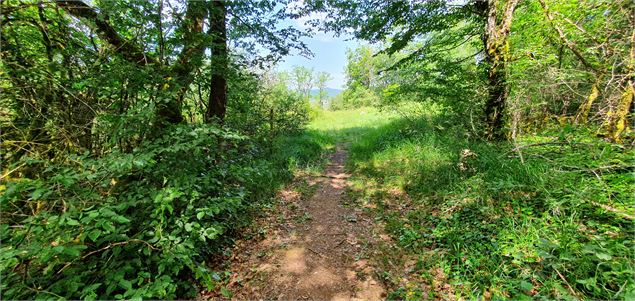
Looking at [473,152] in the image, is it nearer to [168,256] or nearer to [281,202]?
[281,202]

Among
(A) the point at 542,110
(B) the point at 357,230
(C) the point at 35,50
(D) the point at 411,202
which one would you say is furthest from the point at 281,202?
(A) the point at 542,110

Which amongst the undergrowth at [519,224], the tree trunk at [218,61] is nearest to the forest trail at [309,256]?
the undergrowth at [519,224]

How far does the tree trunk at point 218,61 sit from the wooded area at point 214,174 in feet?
0.13

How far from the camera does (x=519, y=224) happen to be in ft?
9.09

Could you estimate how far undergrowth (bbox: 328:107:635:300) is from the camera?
79.9 inches

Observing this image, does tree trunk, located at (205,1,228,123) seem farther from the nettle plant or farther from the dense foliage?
the nettle plant

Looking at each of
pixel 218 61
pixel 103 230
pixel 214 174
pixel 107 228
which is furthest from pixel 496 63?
pixel 103 230

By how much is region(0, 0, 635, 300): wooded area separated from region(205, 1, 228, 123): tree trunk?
0.04 m

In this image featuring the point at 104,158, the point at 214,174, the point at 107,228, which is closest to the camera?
the point at 107,228

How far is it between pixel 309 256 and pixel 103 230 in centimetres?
219

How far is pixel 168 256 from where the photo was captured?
7.39 ft

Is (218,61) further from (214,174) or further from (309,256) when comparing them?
(309,256)

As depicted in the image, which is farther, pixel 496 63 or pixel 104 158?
pixel 496 63

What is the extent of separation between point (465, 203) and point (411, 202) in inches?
36.4
